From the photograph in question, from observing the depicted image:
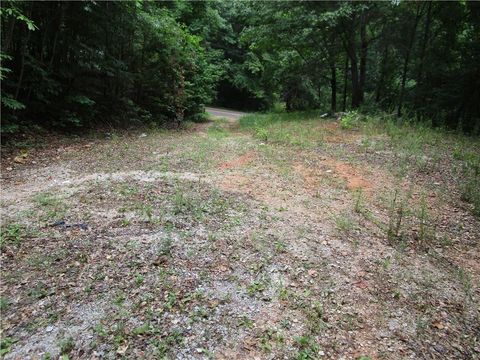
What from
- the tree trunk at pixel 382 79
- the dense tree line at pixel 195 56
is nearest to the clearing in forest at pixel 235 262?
the dense tree line at pixel 195 56

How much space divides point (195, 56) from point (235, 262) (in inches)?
474

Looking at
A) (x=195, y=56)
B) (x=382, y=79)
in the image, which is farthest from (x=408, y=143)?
(x=382, y=79)

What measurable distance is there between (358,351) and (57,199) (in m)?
4.19

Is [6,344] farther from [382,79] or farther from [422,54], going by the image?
[382,79]

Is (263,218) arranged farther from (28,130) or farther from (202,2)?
(202,2)

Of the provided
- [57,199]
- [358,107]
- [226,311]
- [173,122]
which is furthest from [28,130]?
[358,107]

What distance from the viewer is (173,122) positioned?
500 inches

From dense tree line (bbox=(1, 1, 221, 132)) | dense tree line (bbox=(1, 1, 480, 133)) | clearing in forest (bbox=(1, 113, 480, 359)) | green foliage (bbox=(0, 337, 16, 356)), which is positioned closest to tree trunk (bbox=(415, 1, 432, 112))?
dense tree line (bbox=(1, 1, 480, 133))

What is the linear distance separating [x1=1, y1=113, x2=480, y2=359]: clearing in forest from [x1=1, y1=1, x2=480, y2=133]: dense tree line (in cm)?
291

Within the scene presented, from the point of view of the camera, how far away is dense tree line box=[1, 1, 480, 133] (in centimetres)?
801

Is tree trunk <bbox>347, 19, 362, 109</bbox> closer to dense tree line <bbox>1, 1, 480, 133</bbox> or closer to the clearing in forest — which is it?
dense tree line <bbox>1, 1, 480, 133</bbox>

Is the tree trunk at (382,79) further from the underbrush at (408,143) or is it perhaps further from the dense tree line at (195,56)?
the underbrush at (408,143)

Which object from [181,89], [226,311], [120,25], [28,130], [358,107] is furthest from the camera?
[358,107]

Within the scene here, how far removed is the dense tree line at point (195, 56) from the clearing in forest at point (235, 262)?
114 inches
